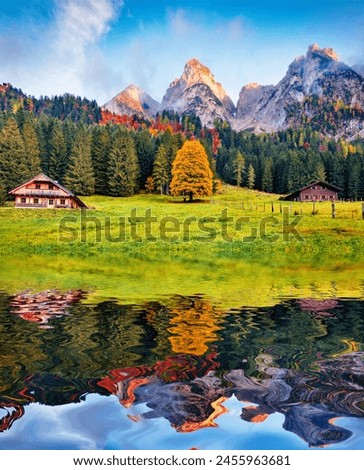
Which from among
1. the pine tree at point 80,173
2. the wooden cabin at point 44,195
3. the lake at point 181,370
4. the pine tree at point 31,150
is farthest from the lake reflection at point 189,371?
the pine tree at point 31,150

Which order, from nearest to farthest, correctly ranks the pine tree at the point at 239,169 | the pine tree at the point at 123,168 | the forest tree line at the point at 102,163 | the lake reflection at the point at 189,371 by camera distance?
the lake reflection at the point at 189,371 < the forest tree line at the point at 102,163 < the pine tree at the point at 123,168 < the pine tree at the point at 239,169

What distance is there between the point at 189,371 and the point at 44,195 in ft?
241

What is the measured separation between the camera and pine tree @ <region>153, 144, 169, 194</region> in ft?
330

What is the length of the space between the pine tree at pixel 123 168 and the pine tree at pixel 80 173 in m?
4.80

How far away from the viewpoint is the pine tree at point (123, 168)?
97062mm

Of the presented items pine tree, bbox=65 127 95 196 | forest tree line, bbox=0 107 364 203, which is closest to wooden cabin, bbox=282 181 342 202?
forest tree line, bbox=0 107 364 203

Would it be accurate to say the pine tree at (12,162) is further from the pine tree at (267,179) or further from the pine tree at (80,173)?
the pine tree at (267,179)

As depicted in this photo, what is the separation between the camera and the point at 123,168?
99.2 meters

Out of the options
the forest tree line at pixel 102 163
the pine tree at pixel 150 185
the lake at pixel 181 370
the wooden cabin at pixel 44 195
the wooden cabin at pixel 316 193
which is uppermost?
the forest tree line at pixel 102 163

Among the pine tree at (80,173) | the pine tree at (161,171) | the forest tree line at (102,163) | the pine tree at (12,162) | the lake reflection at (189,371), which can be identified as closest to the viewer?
the lake reflection at (189,371)

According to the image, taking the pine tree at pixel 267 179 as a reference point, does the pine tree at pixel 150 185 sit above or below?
below

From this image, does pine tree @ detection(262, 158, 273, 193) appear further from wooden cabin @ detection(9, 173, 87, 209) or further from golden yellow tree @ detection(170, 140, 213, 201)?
wooden cabin @ detection(9, 173, 87, 209)

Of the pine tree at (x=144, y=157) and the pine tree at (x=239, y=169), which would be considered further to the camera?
the pine tree at (x=239, y=169)
